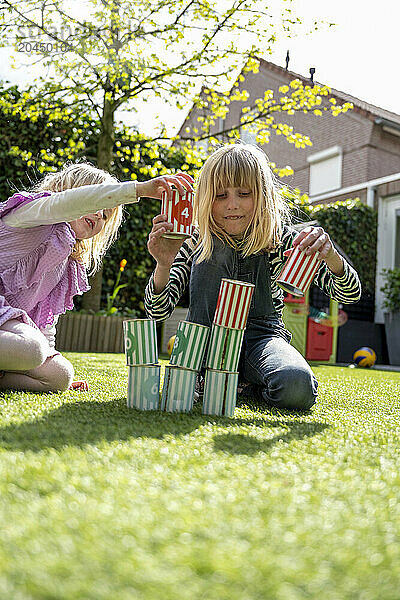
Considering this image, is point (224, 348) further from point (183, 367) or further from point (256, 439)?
point (256, 439)

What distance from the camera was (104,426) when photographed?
133 cm

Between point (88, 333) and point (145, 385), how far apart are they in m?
4.09

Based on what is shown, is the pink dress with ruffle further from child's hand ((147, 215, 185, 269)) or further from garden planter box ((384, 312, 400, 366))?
garden planter box ((384, 312, 400, 366))

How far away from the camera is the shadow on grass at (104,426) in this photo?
113 cm

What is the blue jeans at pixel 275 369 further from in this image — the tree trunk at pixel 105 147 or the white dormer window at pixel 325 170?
the white dormer window at pixel 325 170

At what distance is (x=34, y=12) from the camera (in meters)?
5.86

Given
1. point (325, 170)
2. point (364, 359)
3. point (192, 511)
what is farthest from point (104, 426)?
point (325, 170)

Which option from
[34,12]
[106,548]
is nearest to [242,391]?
[106,548]

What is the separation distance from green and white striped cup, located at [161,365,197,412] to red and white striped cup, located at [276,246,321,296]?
0.38 meters

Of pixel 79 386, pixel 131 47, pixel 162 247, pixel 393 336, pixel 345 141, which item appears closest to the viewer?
pixel 162 247

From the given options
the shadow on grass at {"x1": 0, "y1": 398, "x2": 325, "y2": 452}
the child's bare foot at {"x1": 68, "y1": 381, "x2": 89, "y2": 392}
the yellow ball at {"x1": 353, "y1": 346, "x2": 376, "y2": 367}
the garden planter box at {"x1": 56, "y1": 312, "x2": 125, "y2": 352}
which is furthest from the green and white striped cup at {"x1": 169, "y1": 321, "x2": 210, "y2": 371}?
the yellow ball at {"x1": 353, "y1": 346, "x2": 376, "y2": 367}

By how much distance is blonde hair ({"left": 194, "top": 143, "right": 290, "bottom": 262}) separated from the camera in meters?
2.03

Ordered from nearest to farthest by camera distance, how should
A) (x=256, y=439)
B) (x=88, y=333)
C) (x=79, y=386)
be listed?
(x=256, y=439) < (x=79, y=386) < (x=88, y=333)

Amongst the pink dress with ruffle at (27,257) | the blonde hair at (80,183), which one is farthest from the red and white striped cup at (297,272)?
the blonde hair at (80,183)
